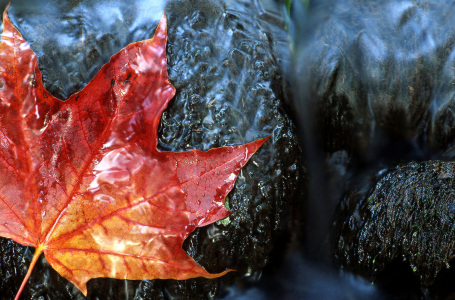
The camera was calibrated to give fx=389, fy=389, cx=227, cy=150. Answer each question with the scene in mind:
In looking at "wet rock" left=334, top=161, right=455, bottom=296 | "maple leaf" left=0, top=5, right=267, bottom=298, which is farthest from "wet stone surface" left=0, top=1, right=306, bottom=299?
"wet rock" left=334, top=161, right=455, bottom=296

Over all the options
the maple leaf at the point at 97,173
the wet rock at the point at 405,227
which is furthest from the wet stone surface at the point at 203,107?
the wet rock at the point at 405,227

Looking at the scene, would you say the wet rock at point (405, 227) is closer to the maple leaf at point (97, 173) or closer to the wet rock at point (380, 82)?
the wet rock at point (380, 82)

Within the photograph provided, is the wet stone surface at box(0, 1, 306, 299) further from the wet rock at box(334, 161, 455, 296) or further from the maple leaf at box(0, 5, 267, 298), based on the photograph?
the wet rock at box(334, 161, 455, 296)

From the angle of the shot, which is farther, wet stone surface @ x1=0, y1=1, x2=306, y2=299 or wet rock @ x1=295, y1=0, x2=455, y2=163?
wet rock @ x1=295, y1=0, x2=455, y2=163

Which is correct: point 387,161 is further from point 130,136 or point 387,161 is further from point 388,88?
point 130,136

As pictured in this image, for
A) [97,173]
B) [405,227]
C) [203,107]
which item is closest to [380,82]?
[405,227]

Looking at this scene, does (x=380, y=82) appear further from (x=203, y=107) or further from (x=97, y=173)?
(x=97, y=173)
